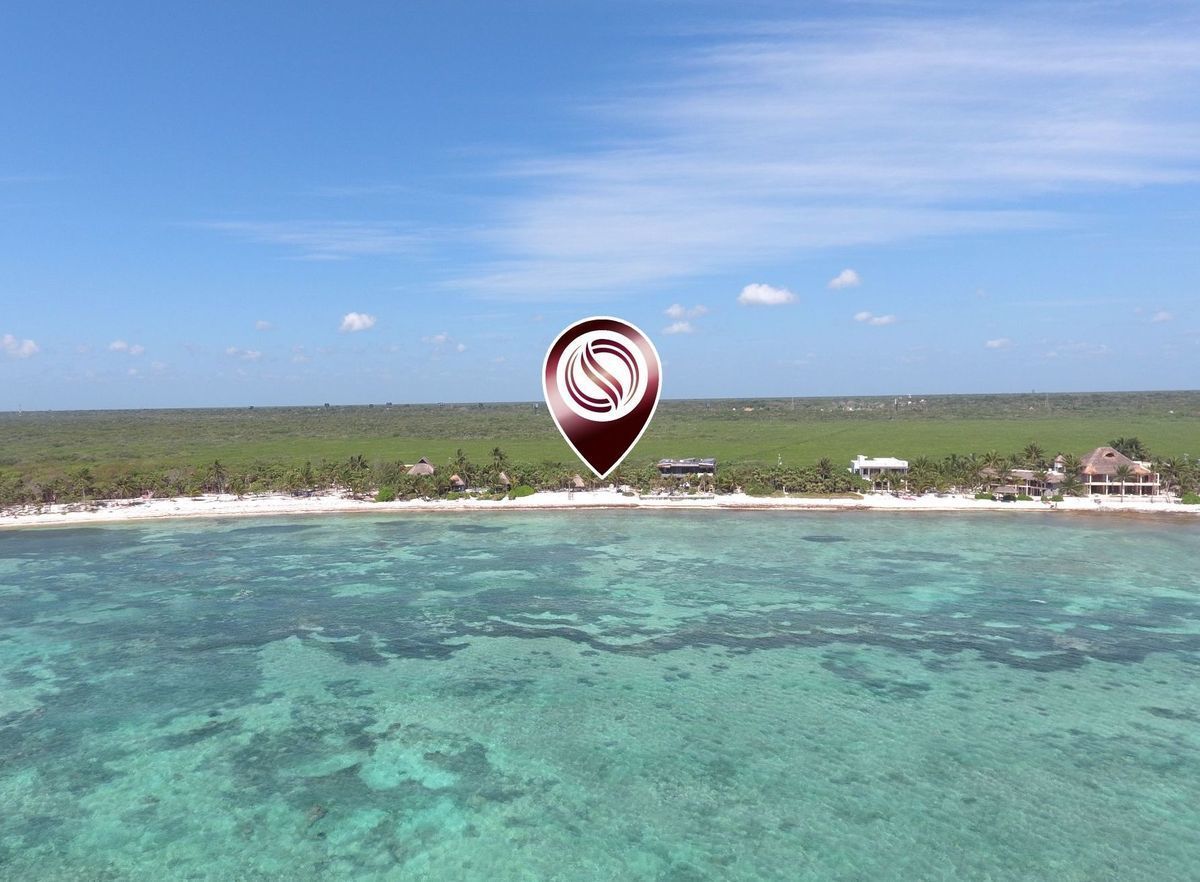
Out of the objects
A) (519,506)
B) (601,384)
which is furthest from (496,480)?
(601,384)

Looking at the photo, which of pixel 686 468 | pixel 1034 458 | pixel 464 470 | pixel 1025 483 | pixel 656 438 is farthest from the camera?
pixel 656 438

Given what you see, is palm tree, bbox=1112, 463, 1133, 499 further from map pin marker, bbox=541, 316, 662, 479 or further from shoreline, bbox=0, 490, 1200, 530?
map pin marker, bbox=541, 316, 662, 479

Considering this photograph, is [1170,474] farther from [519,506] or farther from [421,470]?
[421,470]

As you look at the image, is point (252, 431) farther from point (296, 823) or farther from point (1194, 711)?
point (1194, 711)

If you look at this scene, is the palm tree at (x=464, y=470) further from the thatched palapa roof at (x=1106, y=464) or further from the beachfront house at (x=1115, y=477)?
the thatched palapa roof at (x=1106, y=464)

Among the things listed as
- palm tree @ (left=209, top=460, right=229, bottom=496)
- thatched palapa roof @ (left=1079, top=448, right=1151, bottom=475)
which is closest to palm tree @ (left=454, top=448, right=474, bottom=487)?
palm tree @ (left=209, top=460, right=229, bottom=496)

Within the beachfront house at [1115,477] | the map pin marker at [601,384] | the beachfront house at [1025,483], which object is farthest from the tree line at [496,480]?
the map pin marker at [601,384]

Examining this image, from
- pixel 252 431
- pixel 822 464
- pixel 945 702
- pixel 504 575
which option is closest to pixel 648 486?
pixel 822 464
